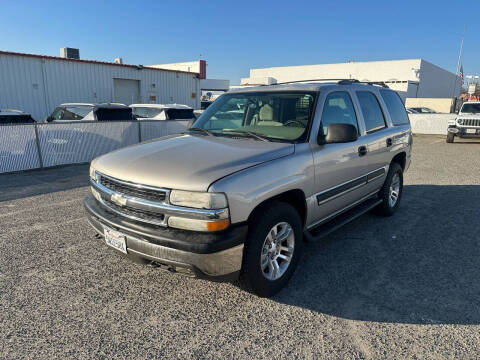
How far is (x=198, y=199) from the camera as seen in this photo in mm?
2568

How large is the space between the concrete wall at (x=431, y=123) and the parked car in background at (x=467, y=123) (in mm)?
4628

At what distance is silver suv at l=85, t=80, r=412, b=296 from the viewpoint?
2.62m

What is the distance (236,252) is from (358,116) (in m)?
2.57

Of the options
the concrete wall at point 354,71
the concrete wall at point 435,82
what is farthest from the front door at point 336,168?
the concrete wall at point 435,82

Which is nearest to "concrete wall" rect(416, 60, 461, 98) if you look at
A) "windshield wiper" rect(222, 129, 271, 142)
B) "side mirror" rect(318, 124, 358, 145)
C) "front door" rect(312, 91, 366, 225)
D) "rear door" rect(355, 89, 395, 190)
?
"rear door" rect(355, 89, 395, 190)

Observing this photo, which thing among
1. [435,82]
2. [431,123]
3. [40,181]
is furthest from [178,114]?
[435,82]

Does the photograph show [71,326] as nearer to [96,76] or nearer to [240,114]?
[240,114]

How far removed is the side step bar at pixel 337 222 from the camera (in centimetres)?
354

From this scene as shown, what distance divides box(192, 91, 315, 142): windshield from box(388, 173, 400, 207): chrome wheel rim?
2.49 meters

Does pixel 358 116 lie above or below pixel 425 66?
below

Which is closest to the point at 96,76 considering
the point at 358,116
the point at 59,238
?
the point at 59,238

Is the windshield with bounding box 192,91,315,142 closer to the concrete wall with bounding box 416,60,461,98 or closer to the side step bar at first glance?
the side step bar

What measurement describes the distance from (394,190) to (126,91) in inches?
756

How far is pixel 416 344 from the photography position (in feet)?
8.44
